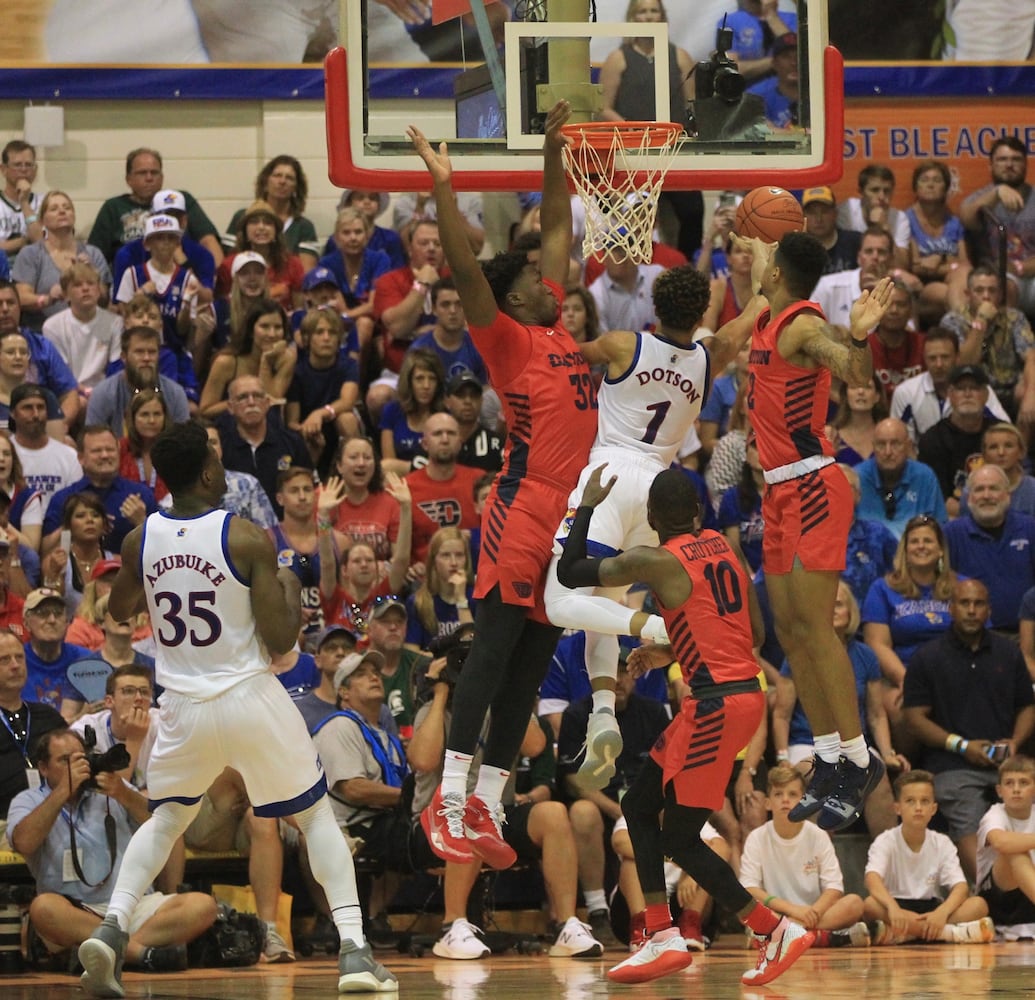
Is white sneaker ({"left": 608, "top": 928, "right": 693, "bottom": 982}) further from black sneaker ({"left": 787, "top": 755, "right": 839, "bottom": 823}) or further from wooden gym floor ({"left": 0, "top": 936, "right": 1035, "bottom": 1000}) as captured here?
black sneaker ({"left": 787, "top": 755, "right": 839, "bottom": 823})

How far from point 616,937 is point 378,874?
4.76 feet

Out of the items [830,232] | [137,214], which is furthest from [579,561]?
[137,214]

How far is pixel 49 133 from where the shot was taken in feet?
57.5

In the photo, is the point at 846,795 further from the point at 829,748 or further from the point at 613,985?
the point at 613,985

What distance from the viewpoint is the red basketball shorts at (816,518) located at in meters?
8.91

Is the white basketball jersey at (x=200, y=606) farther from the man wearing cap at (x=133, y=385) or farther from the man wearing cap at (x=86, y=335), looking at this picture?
the man wearing cap at (x=86, y=335)

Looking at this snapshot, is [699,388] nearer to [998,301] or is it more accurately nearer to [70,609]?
[70,609]

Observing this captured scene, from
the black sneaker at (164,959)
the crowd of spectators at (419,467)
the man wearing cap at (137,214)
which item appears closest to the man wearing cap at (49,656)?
the crowd of spectators at (419,467)

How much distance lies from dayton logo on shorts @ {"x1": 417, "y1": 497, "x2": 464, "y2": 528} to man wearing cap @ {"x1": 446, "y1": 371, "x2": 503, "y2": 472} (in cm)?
58

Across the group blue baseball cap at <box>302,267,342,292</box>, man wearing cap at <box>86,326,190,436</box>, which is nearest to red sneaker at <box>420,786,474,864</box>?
man wearing cap at <box>86,326,190,436</box>

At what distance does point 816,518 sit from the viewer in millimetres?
8906

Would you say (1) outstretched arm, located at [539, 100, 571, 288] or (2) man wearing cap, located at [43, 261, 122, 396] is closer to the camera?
(1) outstretched arm, located at [539, 100, 571, 288]

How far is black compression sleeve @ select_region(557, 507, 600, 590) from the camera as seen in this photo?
829 cm

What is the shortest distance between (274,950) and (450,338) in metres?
5.81
